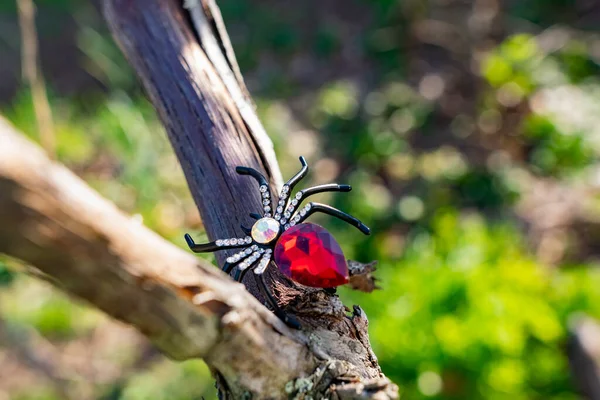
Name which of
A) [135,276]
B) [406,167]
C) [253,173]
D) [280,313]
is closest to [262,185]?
[253,173]

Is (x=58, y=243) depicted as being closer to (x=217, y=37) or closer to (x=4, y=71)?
(x=217, y=37)

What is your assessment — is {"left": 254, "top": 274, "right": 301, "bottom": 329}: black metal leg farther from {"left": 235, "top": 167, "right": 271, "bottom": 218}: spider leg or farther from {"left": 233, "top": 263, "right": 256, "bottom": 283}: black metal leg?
{"left": 235, "top": 167, "right": 271, "bottom": 218}: spider leg

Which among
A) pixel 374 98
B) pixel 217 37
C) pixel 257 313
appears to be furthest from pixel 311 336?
pixel 374 98

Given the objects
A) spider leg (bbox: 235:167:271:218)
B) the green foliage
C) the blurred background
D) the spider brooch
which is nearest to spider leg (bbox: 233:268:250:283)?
the spider brooch

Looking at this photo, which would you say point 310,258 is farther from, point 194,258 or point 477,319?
point 477,319

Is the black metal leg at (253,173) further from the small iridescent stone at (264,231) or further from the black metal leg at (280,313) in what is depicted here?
the black metal leg at (280,313)

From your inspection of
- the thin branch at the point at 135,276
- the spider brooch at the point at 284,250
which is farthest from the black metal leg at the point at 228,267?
the thin branch at the point at 135,276
